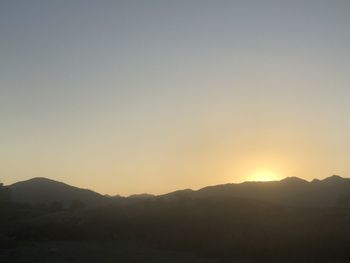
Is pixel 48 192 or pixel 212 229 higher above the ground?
pixel 48 192

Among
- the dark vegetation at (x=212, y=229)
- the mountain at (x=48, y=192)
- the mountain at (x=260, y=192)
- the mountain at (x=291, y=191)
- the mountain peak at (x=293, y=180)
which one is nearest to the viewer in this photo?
the dark vegetation at (x=212, y=229)

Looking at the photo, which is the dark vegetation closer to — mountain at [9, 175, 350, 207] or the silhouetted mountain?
mountain at [9, 175, 350, 207]

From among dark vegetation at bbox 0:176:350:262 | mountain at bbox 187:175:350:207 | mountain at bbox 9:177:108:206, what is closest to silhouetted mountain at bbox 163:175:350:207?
mountain at bbox 187:175:350:207

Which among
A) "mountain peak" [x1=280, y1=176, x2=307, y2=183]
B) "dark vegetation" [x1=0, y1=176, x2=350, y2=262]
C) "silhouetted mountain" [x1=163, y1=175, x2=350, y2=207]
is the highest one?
"mountain peak" [x1=280, y1=176, x2=307, y2=183]

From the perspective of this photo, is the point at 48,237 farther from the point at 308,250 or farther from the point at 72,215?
the point at 308,250

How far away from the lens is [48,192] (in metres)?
93.8

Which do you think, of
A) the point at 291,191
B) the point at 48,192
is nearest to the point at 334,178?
the point at 291,191

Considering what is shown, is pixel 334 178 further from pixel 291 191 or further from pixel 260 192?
pixel 260 192

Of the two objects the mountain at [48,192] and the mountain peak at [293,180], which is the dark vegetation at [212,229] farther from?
the mountain at [48,192]

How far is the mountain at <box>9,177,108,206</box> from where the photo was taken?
90062mm

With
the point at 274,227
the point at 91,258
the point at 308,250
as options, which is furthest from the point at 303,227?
the point at 91,258

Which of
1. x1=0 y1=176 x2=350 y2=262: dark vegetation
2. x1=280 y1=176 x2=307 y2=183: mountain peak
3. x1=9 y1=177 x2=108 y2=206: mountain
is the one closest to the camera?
x1=0 y1=176 x2=350 y2=262: dark vegetation

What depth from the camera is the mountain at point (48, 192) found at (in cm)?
9006

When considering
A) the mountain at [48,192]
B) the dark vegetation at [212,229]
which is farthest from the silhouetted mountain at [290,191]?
the dark vegetation at [212,229]
